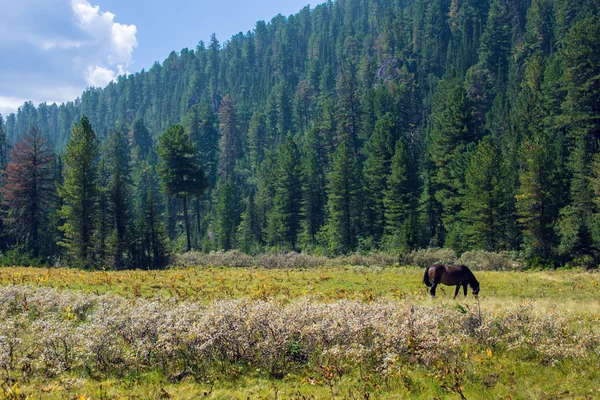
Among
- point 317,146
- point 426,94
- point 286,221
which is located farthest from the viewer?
point 426,94

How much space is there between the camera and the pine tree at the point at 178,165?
2032 inches

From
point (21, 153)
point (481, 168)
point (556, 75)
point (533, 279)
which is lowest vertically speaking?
point (533, 279)

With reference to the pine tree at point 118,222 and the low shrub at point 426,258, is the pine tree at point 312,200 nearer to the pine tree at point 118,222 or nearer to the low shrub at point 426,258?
the low shrub at point 426,258

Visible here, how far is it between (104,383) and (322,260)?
1203 inches

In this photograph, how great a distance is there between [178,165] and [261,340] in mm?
44115

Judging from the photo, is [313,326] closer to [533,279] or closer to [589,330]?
[589,330]

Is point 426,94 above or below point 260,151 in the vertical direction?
above

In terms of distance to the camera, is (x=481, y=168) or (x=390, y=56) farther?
(x=390, y=56)

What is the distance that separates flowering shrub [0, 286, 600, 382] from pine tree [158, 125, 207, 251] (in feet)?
134

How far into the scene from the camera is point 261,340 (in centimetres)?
1091

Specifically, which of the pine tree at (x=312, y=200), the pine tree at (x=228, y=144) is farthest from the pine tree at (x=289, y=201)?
the pine tree at (x=228, y=144)

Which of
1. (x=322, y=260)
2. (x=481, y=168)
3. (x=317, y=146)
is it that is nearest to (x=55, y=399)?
(x=322, y=260)

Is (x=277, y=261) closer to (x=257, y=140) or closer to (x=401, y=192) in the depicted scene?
(x=401, y=192)

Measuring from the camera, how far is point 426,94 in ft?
371
